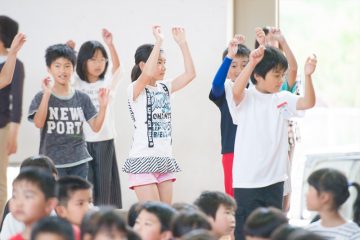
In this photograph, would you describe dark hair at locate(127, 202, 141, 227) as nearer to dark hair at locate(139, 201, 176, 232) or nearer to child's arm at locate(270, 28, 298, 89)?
dark hair at locate(139, 201, 176, 232)

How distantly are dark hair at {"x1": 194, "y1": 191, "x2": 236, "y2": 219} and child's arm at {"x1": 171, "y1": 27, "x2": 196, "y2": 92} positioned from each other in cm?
115

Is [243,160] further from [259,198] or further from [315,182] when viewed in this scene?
[315,182]

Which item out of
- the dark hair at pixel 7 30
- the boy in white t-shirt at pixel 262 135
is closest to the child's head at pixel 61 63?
the dark hair at pixel 7 30

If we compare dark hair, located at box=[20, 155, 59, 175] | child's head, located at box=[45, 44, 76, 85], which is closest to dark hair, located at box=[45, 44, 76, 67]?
child's head, located at box=[45, 44, 76, 85]

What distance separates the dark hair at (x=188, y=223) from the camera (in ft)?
13.5

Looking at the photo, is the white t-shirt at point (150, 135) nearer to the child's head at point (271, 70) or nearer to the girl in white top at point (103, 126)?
the child's head at point (271, 70)

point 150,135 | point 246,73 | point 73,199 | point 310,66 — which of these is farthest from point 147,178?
point 310,66

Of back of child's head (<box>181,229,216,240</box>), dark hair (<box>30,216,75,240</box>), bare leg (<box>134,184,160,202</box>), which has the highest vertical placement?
dark hair (<box>30,216,75,240</box>)

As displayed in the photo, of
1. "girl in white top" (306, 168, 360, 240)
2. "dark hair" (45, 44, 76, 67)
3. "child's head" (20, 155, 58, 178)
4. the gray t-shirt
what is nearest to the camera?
"girl in white top" (306, 168, 360, 240)

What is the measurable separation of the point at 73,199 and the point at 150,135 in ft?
3.70

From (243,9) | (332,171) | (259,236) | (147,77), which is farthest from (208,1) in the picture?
(259,236)

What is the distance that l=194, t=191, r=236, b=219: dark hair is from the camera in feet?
15.8

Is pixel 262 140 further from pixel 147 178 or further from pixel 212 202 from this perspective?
pixel 147 178

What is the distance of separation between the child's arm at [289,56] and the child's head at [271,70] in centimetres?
77
